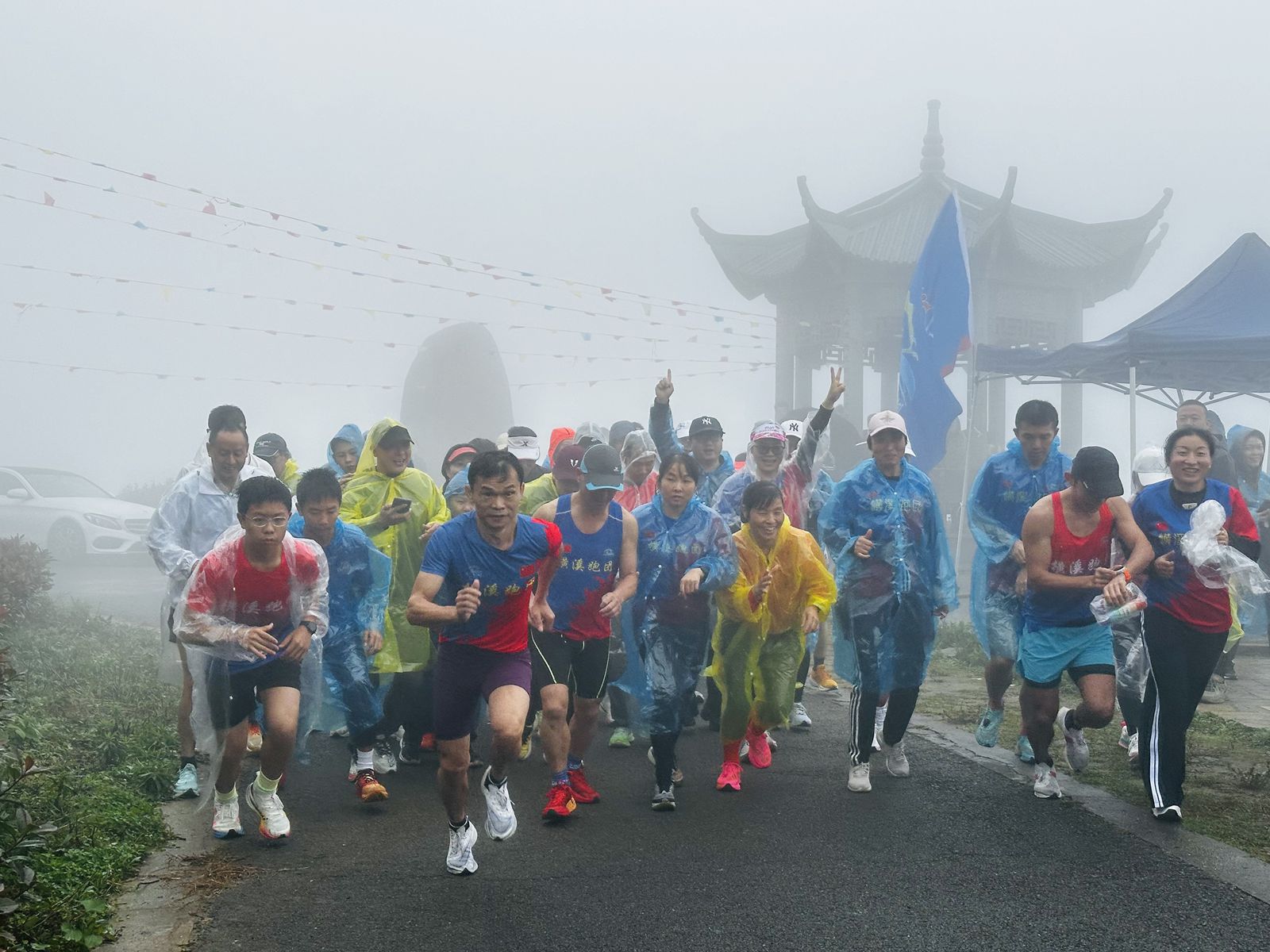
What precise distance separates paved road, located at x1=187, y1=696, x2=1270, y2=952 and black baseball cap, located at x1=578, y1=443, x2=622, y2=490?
151 cm

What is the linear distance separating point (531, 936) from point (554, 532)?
5.44 ft

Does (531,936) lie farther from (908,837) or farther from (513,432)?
(513,432)

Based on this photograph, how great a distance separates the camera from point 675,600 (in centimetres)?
615

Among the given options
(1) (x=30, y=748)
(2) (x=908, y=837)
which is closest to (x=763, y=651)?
(2) (x=908, y=837)

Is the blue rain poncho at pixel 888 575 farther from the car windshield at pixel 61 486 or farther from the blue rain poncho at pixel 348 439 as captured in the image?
the car windshield at pixel 61 486

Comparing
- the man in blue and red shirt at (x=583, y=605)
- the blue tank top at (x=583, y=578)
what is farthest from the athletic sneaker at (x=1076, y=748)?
the blue tank top at (x=583, y=578)

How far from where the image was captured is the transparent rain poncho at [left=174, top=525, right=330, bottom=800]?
5105 millimetres

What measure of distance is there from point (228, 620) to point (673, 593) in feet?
6.93

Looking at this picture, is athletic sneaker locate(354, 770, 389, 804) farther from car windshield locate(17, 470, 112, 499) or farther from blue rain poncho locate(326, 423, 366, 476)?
car windshield locate(17, 470, 112, 499)

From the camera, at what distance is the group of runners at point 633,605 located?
502 centimetres

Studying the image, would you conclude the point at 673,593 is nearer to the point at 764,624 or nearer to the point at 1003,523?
the point at 764,624

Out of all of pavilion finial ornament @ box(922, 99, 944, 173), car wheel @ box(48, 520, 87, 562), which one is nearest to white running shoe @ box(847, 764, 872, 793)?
car wheel @ box(48, 520, 87, 562)

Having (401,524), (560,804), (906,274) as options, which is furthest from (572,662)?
(906,274)

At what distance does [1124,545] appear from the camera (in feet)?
18.5
